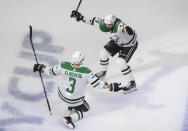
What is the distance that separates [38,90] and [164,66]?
84.5 inches

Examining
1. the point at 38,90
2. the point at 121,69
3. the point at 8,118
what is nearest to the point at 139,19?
the point at 121,69

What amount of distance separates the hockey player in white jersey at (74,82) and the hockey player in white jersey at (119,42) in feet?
2.61

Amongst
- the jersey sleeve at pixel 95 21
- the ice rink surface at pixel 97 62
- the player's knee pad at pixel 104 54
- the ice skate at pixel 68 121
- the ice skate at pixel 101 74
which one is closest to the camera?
the ice skate at pixel 68 121

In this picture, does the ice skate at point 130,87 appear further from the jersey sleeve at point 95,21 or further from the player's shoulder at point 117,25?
the jersey sleeve at point 95,21

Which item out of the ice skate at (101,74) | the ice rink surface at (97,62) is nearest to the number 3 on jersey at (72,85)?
the ice rink surface at (97,62)

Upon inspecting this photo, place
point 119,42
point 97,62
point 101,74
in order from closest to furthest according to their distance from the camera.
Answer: point 119,42 < point 101,74 < point 97,62

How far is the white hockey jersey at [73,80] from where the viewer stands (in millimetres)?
7312

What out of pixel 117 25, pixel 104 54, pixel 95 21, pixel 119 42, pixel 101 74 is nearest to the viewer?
pixel 117 25

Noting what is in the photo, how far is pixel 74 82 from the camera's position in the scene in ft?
24.1

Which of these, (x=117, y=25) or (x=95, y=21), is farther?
(x=95, y=21)

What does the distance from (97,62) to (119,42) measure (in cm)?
97

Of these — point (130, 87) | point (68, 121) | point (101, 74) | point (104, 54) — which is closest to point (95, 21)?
point (104, 54)

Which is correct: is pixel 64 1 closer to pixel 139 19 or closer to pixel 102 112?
pixel 139 19

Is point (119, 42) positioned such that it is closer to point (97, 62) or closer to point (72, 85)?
point (97, 62)
